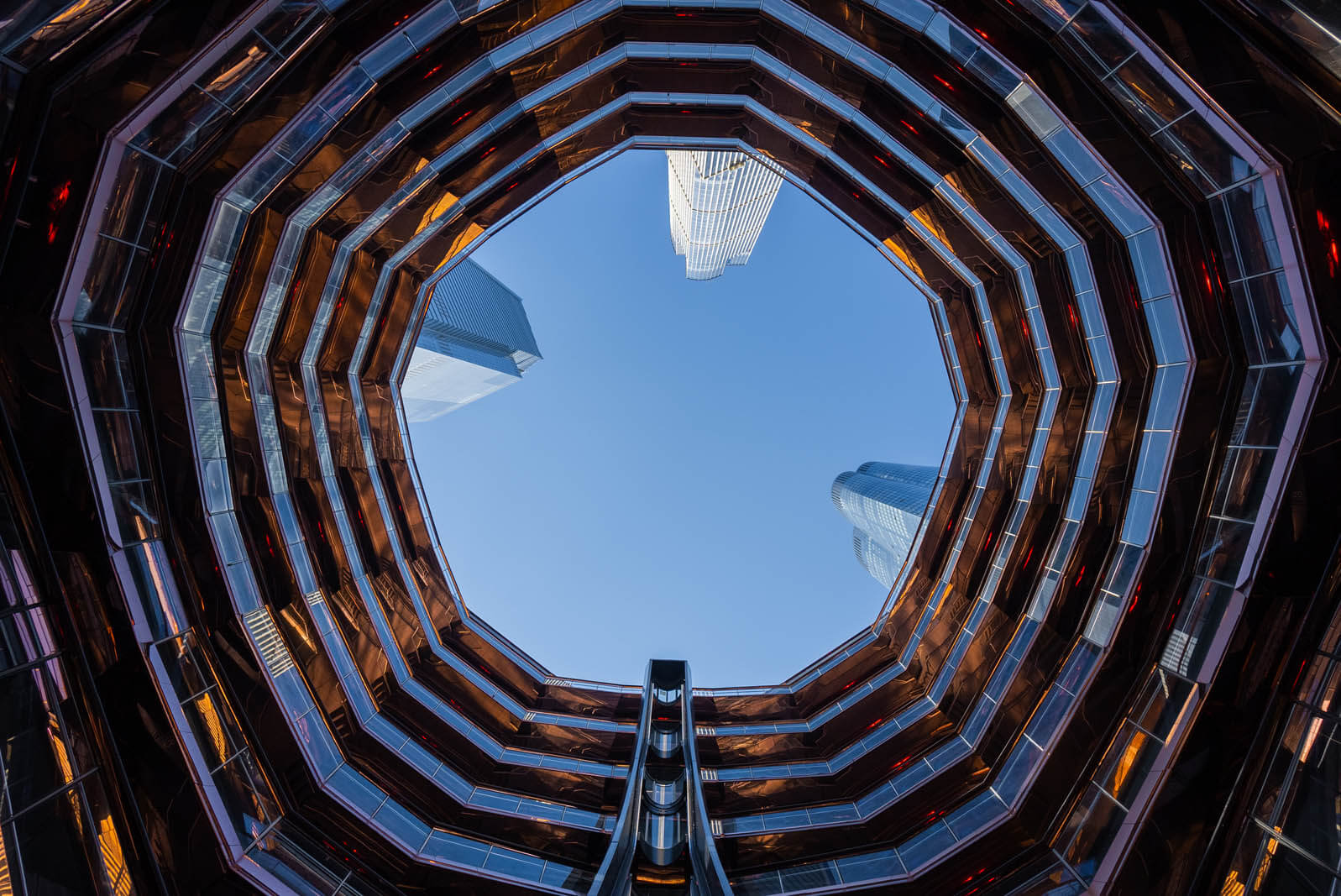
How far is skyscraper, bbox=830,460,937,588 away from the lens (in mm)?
95062

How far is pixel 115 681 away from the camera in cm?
1338

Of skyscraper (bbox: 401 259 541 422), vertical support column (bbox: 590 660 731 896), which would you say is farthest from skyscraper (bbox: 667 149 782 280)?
vertical support column (bbox: 590 660 731 896)

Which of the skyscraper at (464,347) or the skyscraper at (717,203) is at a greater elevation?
the skyscraper at (717,203)

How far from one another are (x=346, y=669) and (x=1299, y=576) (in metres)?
28.0

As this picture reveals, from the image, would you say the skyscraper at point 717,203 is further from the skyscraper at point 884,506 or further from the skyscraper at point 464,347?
the skyscraper at point 884,506

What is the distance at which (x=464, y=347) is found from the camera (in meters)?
89.7

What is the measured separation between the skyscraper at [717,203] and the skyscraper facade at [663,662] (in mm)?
50178

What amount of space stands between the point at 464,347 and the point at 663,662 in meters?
77.0

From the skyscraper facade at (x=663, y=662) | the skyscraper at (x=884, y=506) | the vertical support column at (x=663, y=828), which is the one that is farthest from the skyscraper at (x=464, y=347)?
the skyscraper at (x=884, y=506)

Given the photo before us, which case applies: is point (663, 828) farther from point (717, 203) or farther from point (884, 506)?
point (884, 506)

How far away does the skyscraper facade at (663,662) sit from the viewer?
38.1 ft

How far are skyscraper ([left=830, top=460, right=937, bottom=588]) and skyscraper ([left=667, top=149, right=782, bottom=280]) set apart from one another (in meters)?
52.9

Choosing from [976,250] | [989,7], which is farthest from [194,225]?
[976,250]

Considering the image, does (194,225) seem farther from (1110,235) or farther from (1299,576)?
(1299,576)
